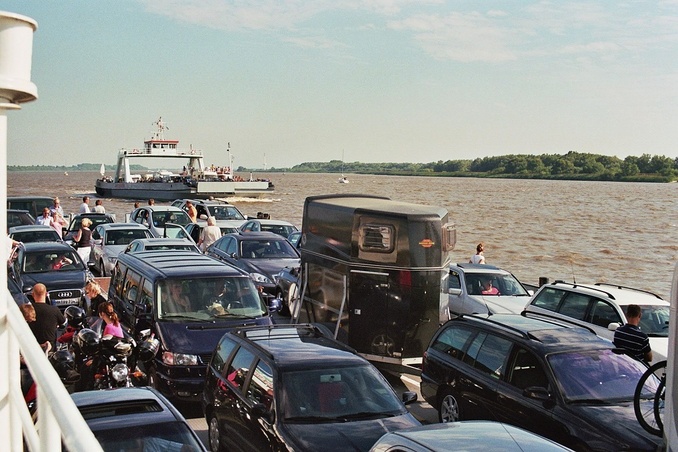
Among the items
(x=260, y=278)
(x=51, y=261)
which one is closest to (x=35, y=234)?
(x=51, y=261)

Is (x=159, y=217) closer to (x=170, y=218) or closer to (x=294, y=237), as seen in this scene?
(x=170, y=218)

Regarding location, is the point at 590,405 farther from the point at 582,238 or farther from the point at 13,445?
the point at 582,238

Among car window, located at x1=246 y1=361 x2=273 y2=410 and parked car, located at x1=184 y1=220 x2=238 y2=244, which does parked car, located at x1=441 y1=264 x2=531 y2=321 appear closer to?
car window, located at x1=246 y1=361 x2=273 y2=410

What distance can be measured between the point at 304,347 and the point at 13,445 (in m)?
5.54

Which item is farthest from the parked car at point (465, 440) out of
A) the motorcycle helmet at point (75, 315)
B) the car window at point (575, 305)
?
the car window at point (575, 305)

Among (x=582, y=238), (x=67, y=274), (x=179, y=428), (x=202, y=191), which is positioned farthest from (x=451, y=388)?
(x=202, y=191)

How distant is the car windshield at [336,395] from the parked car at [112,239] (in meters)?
13.9

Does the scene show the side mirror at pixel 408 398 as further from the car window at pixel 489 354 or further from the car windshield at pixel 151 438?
the car windshield at pixel 151 438

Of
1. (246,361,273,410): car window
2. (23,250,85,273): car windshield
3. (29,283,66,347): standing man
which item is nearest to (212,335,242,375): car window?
(246,361,273,410): car window

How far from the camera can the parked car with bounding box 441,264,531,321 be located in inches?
593

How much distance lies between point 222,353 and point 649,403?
14.2ft

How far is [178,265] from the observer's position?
39.0 ft

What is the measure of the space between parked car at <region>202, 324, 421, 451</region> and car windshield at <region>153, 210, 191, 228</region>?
59.7ft

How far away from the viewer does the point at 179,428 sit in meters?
5.79
